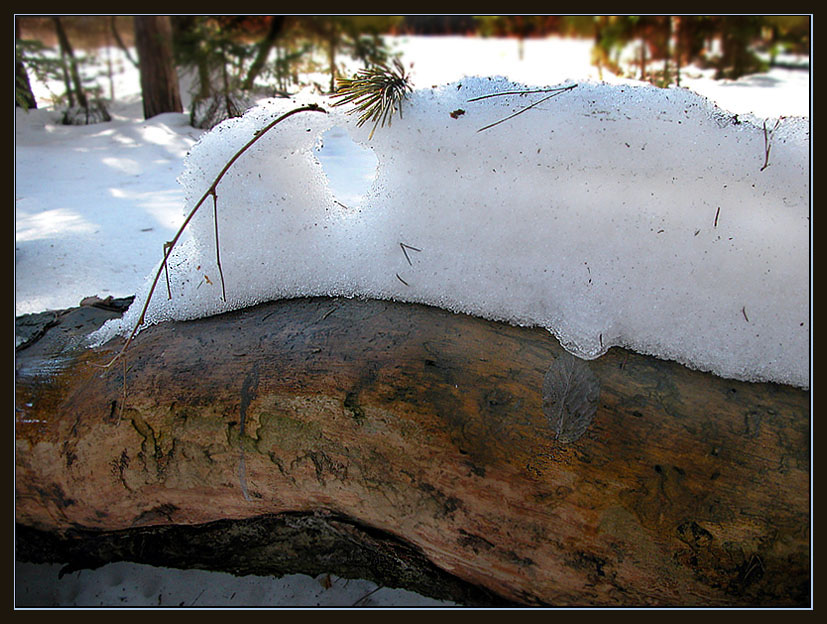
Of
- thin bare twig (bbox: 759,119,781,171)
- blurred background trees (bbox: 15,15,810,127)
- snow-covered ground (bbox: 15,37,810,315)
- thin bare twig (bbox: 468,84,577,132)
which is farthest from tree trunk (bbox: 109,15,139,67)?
thin bare twig (bbox: 759,119,781,171)

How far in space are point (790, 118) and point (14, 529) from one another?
1969 millimetres

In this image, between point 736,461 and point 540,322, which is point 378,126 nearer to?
point 540,322

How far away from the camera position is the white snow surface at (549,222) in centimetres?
100

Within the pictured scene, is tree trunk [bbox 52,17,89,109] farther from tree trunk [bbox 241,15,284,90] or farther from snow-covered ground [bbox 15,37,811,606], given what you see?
tree trunk [bbox 241,15,284,90]

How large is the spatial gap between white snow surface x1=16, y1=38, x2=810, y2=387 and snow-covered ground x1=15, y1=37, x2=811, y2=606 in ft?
0.48

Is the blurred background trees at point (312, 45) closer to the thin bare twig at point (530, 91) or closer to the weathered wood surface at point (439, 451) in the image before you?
the thin bare twig at point (530, 91)

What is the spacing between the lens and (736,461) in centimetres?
91

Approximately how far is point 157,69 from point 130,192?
3199mm

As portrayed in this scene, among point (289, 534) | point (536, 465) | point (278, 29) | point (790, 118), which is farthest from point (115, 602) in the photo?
point (278, 29)

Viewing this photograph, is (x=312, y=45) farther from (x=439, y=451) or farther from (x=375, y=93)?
(x=439, y=451)

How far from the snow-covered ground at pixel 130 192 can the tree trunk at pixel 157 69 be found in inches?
58.6

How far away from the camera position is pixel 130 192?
10.5 feet

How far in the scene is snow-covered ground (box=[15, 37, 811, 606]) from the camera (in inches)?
52.3

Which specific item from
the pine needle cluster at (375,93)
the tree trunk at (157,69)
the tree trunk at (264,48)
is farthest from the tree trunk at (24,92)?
the pine needle cluster at (375,93)
